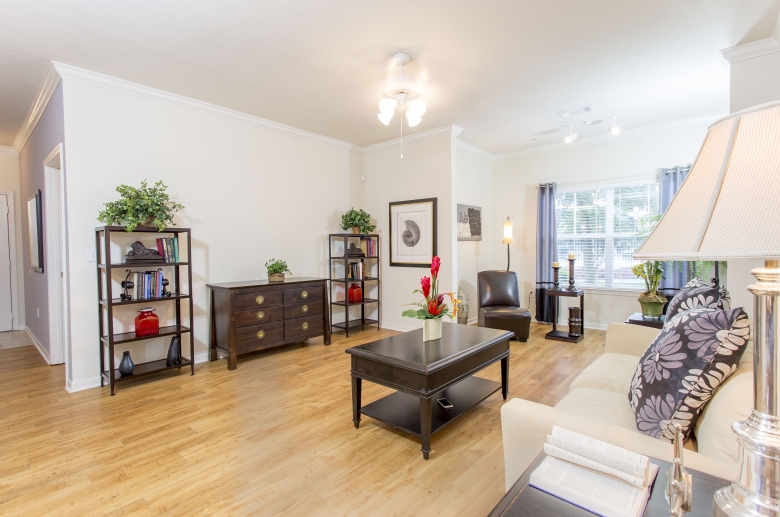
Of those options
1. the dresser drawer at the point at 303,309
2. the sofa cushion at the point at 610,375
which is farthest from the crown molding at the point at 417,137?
the sofa cushion at the point at 610,375

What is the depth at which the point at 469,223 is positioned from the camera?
5.89 metres

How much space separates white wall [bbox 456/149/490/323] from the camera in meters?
5.76

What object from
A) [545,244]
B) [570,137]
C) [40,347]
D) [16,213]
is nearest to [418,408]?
[570,137]

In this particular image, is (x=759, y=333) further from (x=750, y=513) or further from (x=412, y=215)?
(x=412, y=215)

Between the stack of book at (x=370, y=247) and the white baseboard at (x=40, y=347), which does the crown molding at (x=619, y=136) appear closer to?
the stack of book at (x=370, y=247)

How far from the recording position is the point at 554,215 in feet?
19.0

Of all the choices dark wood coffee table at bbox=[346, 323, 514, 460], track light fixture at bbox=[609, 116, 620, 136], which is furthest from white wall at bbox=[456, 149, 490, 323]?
dark wood coffee table at bbox=[346, 323, 514, 460]

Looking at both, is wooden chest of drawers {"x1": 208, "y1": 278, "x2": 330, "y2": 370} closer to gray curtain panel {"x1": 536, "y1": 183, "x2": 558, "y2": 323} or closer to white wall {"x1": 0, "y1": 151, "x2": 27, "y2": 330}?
gray curtain panel {"x1": 536, "y1": 183, "x2": 558, "y2": 323}

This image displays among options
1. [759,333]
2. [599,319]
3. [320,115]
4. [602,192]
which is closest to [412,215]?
[320,115]

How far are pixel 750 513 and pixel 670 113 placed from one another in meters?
5.00

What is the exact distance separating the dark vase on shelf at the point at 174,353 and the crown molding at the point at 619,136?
528 centimetres

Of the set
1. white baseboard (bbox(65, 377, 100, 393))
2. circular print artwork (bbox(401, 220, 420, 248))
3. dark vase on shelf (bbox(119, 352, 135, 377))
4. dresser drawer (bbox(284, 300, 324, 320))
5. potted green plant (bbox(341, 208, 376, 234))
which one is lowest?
white baseboard (bbox(65, 377, 100, 393))

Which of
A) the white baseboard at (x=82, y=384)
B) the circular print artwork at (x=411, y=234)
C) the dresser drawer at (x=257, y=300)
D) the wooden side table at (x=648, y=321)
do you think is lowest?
the white baseboard at (x=82, y=384)

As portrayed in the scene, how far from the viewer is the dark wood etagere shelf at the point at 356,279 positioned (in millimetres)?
5293
